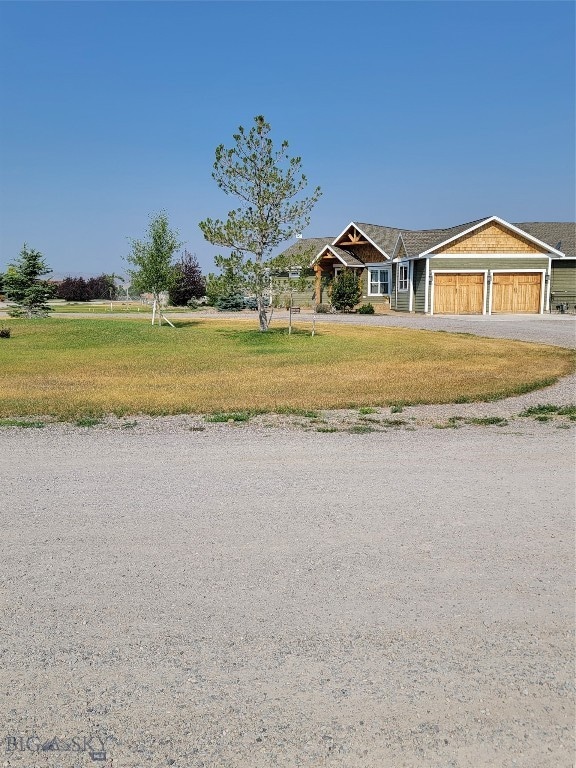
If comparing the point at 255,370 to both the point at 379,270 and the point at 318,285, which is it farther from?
the point at 318,285

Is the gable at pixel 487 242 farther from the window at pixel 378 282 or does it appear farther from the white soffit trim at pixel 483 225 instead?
the window at pixel 378 282

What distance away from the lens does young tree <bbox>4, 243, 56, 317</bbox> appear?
3844cm

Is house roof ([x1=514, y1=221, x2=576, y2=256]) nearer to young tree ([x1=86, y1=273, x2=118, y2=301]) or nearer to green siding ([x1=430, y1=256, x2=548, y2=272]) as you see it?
green siding ([x1=430, y1=256, x2=548, y2=272])

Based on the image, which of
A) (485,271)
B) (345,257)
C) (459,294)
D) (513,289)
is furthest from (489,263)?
(345,257)

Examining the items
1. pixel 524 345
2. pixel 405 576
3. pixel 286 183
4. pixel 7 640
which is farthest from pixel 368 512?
pixel 286 183

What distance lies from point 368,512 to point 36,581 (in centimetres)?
244

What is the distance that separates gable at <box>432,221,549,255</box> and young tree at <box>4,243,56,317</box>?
22.1 meters

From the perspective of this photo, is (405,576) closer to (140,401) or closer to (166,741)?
(166,741)

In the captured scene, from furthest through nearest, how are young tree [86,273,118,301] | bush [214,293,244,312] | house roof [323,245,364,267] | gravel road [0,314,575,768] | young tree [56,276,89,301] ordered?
young tree [86,273,118,301], young tree [56,276,89,301], bush [214,293,244,312], house roof [323,245,364,267], gravel road [0,314,575,768]

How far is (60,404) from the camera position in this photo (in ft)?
34.7

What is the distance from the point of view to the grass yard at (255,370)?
1089cm

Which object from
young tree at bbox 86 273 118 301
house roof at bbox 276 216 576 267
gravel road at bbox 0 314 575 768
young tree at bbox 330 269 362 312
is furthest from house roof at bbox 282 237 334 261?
gravel road at bbox 0 314 575 768

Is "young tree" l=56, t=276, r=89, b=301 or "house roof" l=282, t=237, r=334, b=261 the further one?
"young tree" l=56, t=276, r=89, b=301

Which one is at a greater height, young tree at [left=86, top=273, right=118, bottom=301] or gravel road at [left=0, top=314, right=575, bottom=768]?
young tree at [left=86, top=273, right=118, bottom=301]
